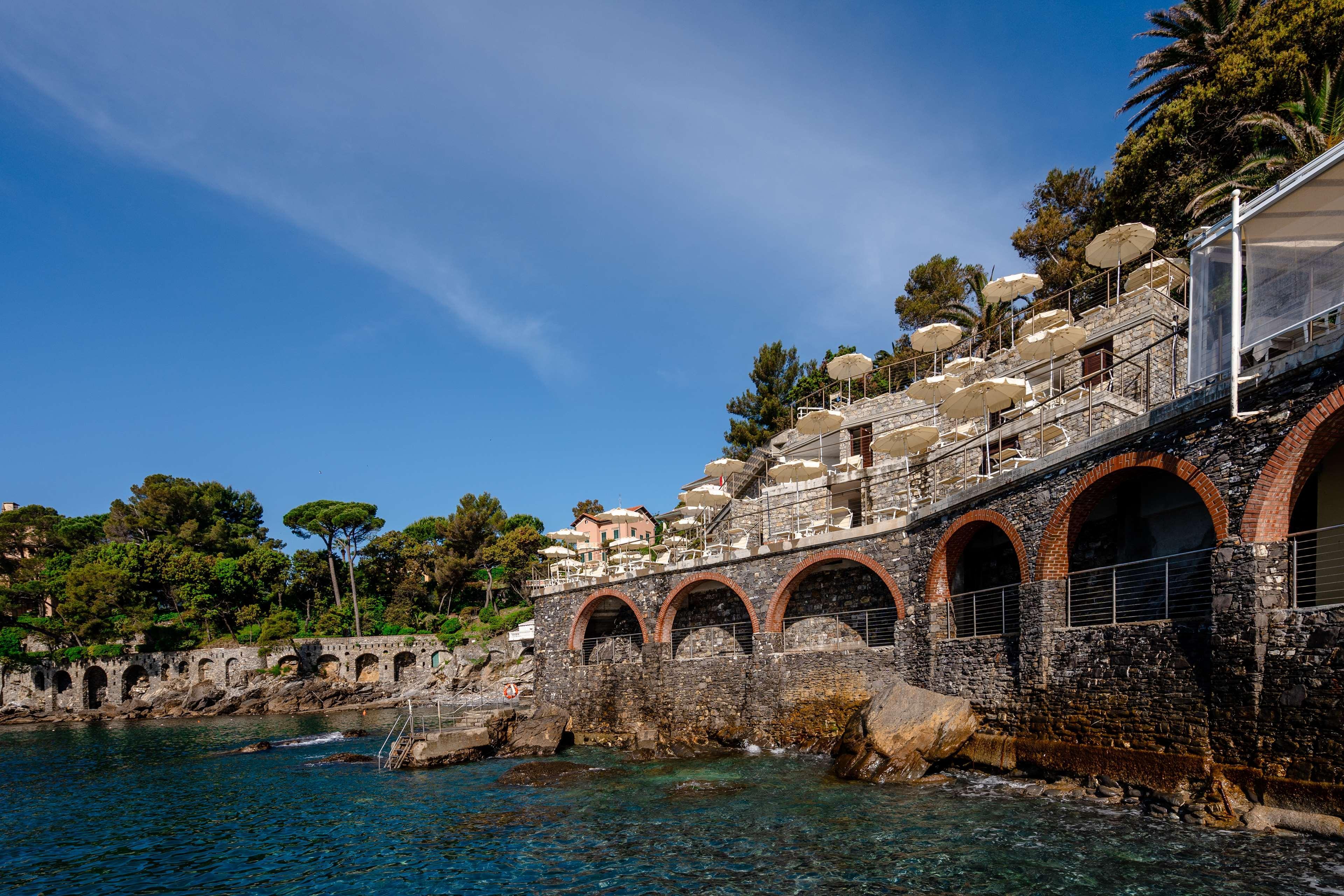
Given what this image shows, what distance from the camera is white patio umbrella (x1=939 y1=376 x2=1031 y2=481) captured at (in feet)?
66.5

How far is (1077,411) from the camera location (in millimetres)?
19281

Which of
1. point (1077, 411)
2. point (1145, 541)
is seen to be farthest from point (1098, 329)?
point (1145, 541)

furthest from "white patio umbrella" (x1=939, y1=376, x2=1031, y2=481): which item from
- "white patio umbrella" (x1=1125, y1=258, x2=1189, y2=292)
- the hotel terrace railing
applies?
"white patio umbrella" (x1=1125, y1=258, x2=1189, y2=292)

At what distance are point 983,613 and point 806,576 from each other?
212 inches

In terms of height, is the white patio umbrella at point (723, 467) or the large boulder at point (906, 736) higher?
the white patio umbrella at point (723, 467)

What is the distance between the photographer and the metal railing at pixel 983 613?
17.3 metres

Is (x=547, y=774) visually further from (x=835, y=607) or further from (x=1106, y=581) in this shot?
(x=1106, y=581)

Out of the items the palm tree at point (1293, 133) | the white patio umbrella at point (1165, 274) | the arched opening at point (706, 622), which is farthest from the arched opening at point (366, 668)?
the palm tree at point (1293, 133)

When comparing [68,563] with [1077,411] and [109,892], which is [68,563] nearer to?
[109,892]

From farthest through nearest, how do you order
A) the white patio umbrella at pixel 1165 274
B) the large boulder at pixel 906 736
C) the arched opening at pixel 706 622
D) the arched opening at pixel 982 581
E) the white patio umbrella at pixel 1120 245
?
the arched opening at pixel 706 622, the white patio umbrella at pixel 1165 274, the white patio umbrella at pixel 1120 245, the arched opening at pixel 982 581, the large boulder at pixel 906 736

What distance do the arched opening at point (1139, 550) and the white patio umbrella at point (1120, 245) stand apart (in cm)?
1084

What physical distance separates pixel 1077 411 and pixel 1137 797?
9.53 metres

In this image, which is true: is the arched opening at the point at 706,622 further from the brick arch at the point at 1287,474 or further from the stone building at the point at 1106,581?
the brick arch at the point at 1287,474

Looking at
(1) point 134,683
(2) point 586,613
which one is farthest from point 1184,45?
(1) point 134,683
